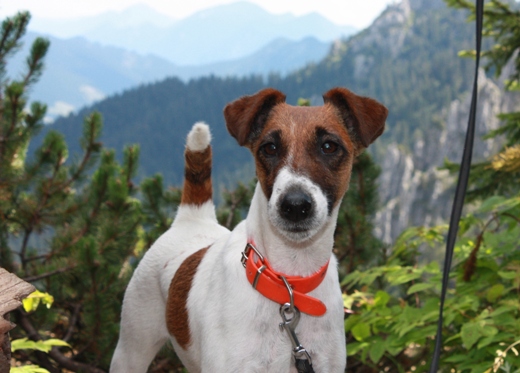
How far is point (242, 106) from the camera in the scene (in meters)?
3.65

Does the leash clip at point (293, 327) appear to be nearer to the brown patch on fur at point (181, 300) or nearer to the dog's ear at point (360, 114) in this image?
the brown patch on fur at point (181, 300)

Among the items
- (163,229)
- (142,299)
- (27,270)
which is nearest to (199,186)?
(142,299)

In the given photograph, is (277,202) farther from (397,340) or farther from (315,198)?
(397,340)

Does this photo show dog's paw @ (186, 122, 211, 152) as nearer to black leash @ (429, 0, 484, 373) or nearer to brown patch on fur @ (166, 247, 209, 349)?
brown patch on fur @ (166, 247, 209, 349)

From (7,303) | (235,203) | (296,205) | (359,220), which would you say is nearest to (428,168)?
(235,203)

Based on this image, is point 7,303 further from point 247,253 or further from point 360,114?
point 360,114

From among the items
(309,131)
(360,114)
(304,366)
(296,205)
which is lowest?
(304,366)

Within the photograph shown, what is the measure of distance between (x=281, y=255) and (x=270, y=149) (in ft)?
2.24

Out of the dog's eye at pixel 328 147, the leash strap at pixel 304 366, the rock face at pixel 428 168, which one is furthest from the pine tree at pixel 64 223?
the rock face at pixel 428 168

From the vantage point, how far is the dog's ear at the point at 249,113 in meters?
3.53

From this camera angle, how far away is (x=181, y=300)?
3918 millimetres

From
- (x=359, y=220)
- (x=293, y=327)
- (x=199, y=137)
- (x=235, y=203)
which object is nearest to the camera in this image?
(x=293, y=327)

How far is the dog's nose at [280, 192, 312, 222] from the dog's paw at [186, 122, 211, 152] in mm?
1794

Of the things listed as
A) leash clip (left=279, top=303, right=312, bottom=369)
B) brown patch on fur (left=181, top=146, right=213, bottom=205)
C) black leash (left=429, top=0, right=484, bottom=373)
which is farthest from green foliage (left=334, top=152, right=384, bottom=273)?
leash clip (left=279, top=303, right=312, bottom=369)
